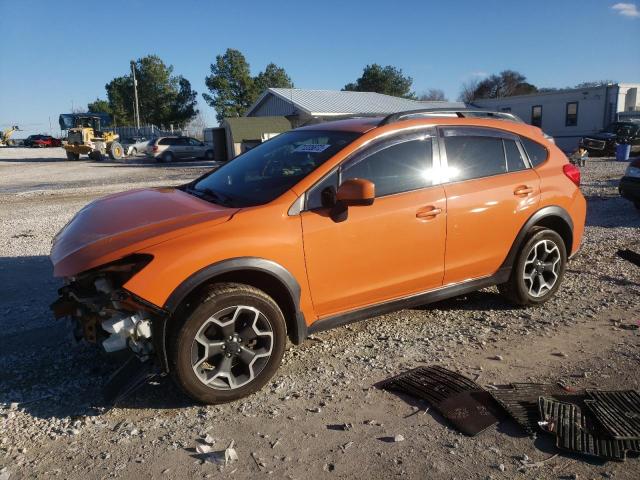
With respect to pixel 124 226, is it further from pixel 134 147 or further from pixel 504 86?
pixel 504 86

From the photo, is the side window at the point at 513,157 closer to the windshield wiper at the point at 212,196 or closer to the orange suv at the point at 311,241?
the orange suv at the point at 311,241

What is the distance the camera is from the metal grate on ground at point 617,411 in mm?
2863

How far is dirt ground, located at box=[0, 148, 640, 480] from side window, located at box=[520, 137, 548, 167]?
1.39m

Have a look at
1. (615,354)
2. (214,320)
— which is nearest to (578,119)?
(615,354)

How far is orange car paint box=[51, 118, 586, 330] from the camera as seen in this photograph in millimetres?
3100

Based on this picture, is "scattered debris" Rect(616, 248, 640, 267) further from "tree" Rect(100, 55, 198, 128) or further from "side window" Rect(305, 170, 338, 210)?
"tree" Rect(100, 55, 198, 128)

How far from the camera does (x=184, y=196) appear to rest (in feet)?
13.2

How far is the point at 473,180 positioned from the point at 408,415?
6.80 ft

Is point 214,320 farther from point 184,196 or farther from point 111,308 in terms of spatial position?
point 184,196

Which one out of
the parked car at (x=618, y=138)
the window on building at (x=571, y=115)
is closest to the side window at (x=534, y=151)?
the parked car at (x=618, y=138)

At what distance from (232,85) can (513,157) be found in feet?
177

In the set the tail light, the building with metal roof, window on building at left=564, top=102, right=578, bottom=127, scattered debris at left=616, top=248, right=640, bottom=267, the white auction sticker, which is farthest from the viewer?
window on building at left=564, top=102, right=578, bottom=127

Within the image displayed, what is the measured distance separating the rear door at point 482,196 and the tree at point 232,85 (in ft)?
172

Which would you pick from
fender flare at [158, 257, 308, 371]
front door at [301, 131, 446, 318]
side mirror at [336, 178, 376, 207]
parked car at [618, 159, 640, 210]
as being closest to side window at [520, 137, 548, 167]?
front door at [301, 131, 446, 318]
